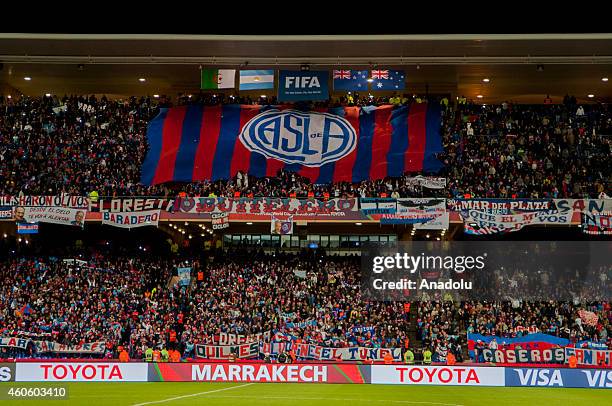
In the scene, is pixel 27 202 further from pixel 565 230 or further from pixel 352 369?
pixel 565 230

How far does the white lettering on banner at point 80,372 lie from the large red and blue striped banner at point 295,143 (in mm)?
11772

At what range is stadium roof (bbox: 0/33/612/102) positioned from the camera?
38094 mm

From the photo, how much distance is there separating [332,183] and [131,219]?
31.4 feet

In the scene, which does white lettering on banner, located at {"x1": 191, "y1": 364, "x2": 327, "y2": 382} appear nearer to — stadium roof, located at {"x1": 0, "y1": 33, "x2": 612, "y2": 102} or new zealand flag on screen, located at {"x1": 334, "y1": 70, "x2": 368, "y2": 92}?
new zealand flag on screen, located at {"x1": 334, "y1": 70, "x2": 368, "y2": 92}

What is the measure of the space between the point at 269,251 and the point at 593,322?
661 inches

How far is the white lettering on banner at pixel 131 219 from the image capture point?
38.4m

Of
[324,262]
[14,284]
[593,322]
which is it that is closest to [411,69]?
[324,262]

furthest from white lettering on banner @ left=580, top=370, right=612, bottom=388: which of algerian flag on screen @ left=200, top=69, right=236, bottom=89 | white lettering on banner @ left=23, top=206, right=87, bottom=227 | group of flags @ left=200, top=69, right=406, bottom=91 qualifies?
white lettering on banner @ left=23, top=206, right=87, bottom=227

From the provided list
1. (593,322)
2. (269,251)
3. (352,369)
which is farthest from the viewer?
(269,251)

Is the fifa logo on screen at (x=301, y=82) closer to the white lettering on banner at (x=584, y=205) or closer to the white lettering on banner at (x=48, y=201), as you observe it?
the white lettering on banner at (x=48, y=201)

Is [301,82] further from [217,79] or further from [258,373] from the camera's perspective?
[258,373]

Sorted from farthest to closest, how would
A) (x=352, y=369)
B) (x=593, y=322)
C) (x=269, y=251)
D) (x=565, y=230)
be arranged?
(x=269, y=251)
(x=565, y=230)
(x=593, y=322)
(x=352, y=369)

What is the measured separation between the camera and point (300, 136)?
139 feet

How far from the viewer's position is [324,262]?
138ft
